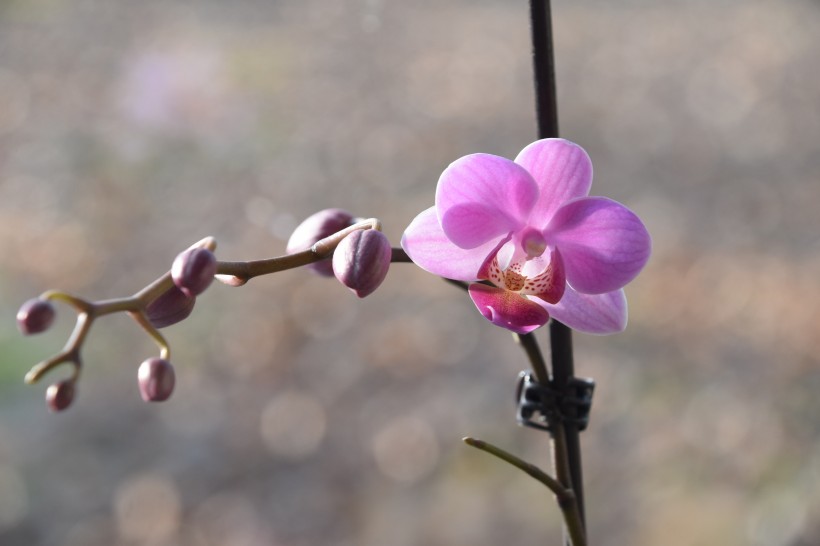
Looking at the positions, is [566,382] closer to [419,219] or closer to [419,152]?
[419,219]

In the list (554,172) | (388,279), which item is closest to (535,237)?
(554,172)

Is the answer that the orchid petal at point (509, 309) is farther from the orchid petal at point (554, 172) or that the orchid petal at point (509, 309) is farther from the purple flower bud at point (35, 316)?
the purple flower bud at point (35, 316)

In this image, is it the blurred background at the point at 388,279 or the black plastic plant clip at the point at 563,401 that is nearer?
the black plastic plant clip at the point at 563,401

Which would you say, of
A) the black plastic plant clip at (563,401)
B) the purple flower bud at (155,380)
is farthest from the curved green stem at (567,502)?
the purple flower bud at (155,380)

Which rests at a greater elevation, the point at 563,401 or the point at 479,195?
the point at 479,195

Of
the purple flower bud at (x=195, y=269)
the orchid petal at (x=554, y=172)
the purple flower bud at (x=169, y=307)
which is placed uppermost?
the orchid petal at (x=554, y=172)

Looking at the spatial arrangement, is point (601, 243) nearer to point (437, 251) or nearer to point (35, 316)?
point (437, 251)

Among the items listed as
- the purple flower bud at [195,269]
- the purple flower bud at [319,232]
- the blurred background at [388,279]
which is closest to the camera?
the purple flower bud at [195,269]
